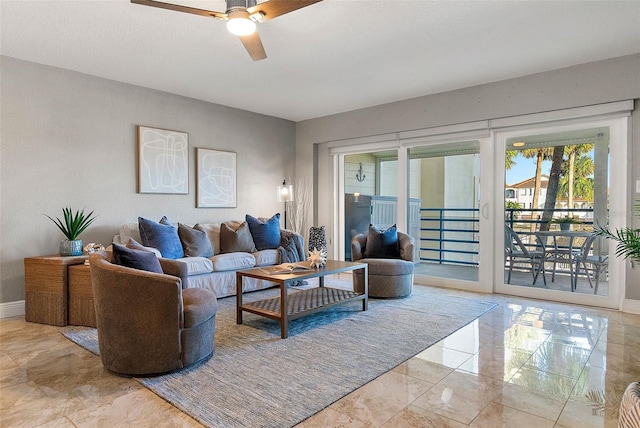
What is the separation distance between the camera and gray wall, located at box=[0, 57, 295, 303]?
3701mm

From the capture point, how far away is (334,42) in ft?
11.0

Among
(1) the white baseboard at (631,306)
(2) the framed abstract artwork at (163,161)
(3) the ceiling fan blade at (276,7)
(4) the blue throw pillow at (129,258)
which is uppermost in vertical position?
(3) the ceiling fan blade at (276,7)

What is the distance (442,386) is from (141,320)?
1824 millimetres

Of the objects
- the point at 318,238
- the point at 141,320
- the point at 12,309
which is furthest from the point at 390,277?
the point at 12,309

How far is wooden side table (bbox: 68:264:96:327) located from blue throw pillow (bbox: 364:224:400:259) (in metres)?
2.97

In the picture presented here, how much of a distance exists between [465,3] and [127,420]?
3.33 m

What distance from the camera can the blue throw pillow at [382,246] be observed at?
4.66m

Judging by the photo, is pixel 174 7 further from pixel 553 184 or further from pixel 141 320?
pixel 553 184

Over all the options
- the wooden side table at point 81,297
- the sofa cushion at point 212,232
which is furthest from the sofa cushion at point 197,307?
the sofa cushion at point 212,232

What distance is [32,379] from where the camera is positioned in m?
2.32

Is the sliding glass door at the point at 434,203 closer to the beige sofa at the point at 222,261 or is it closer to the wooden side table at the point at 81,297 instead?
the beige sofa at the point at 222,261

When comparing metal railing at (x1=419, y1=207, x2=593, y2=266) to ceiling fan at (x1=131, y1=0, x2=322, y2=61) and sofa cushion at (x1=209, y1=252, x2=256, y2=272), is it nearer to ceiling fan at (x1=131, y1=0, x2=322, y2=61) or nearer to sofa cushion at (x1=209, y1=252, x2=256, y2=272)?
sofa cushion at (x1=209, y1=252, x2=256, y2=272)

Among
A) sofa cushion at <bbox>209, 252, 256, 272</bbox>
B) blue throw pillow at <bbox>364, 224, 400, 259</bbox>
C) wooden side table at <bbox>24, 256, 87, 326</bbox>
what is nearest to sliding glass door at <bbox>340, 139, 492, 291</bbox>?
blue throw pillow at <bbox>364, 224, 400, 259</bbox>

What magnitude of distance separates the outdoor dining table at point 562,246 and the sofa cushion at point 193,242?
3896 mm
